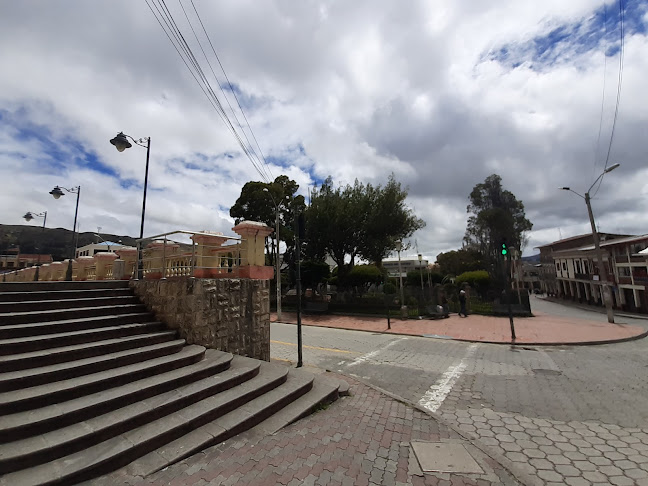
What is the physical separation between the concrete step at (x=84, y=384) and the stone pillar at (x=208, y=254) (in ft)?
6.53

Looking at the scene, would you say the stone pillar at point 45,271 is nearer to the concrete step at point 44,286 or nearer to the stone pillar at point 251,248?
the concrete step at point 44,286

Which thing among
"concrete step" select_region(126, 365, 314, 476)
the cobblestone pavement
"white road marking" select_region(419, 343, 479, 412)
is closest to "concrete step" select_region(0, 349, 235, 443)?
"concrete step" select_region(126, 365, 314, 476)

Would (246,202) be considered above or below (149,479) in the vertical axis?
above

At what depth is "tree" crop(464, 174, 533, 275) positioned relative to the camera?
3428cm

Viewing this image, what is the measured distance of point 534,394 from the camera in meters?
5.58

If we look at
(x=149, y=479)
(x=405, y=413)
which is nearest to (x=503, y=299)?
(x=405, y=413)

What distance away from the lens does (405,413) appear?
4.71m

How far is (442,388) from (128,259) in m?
9.09

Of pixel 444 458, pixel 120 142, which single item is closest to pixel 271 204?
pixel 120 142

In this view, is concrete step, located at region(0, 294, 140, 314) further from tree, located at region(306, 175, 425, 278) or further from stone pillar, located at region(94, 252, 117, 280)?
tree, located at region(306, 175, 425, 278)

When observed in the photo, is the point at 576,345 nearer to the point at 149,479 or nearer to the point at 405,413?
the point at 405,413

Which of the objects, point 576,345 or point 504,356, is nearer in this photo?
point 504,356

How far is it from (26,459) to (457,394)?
6234mm

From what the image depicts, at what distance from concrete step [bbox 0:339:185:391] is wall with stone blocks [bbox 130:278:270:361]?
2.33ft
